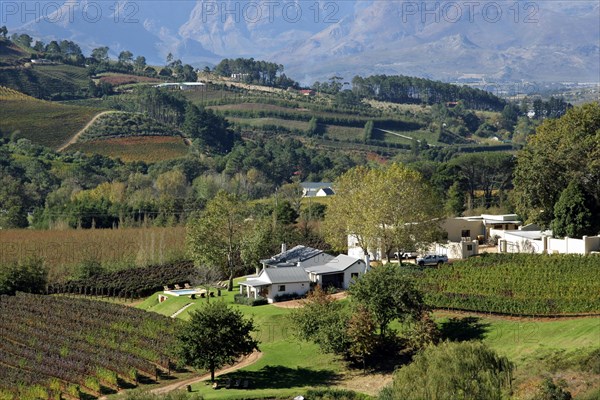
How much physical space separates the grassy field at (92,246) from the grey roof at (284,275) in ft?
60.3

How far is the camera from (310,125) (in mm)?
161625

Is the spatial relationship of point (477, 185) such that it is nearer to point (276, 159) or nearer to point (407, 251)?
point (407, 251)

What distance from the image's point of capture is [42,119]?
5497 inches

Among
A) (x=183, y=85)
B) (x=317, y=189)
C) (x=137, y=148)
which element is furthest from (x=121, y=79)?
(x=317, y=189)

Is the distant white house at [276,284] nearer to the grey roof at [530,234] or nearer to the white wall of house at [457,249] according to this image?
the white wall of house at [457,249]

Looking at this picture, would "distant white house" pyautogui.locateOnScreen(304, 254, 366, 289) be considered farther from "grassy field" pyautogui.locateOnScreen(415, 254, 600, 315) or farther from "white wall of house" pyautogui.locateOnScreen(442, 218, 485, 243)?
"white wall of house" pyautogui.locateOnScreen(442, 218, 485, 243)

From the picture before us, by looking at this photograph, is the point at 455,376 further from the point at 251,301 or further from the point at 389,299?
the point at 251,301

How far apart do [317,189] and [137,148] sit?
88.4ft

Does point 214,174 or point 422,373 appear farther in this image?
point 214,174

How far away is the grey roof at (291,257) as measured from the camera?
202 ft

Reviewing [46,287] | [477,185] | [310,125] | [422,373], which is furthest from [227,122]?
[422,373]

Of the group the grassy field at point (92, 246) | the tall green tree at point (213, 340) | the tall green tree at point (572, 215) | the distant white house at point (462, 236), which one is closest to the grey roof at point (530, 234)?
the tall green tree at point (572, 215)

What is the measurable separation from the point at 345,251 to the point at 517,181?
11686mm

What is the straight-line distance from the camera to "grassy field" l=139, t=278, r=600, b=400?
41250mm
